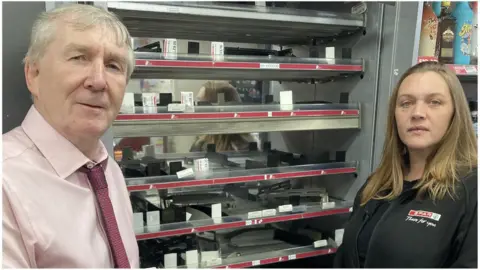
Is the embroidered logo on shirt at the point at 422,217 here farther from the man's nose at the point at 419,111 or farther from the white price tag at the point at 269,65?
the white price tag at the point at 269,65

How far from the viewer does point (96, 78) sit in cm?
116

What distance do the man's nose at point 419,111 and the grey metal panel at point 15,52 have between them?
61.2 inches

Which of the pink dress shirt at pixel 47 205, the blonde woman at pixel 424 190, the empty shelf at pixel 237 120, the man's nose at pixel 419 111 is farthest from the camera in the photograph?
the empty shelf at pixel 237 120

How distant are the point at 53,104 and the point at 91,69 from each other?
0.16 m

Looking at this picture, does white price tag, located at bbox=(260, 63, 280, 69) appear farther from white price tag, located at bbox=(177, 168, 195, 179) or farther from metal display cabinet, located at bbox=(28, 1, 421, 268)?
white price tag, located at bbox=(177, 168, 195, 179)

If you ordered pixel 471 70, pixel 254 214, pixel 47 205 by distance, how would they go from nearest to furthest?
pixel 47 205
pixel 254 214
pixel 471 70

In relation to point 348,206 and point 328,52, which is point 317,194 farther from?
point 328,52

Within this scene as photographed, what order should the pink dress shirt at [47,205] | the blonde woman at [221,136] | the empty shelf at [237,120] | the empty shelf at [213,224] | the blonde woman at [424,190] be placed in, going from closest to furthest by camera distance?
1. the pink dress shirt at [47,205]
2. the blonde woman at [424,190]
3. the empty shelf at [237,120]
4. the empty shelf at [213,224]
5. the blonde woman at [221,136]

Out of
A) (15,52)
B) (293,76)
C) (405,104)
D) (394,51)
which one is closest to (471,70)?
(394,51)

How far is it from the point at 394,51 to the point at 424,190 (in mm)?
922

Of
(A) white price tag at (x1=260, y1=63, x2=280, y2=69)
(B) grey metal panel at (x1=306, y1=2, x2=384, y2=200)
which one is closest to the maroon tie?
(A) white price tag at (x1=260, y1=63, x2=280, y2=69)

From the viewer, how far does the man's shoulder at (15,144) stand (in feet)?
3.68

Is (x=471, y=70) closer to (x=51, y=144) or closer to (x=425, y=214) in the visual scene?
(x=425, y=214)

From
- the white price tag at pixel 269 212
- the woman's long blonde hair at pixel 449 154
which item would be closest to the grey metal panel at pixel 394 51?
the woman's long blonde hair at pixel 449 154
